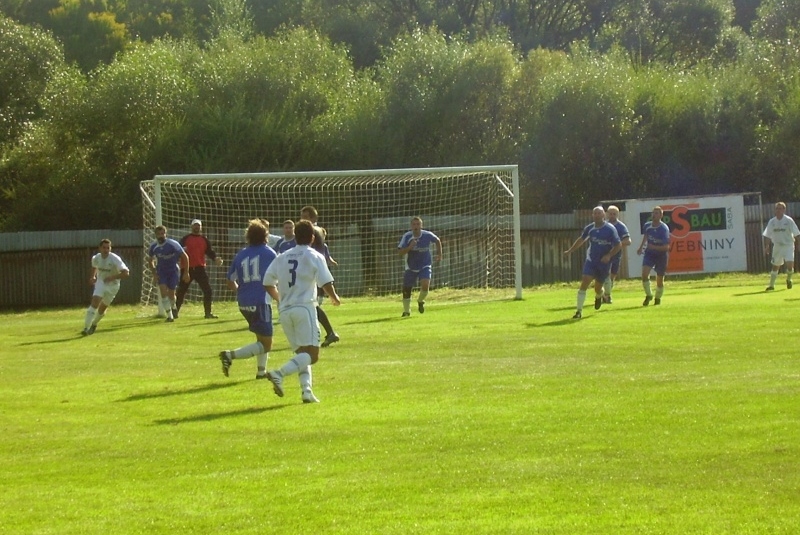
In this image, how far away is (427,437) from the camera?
1015 cm

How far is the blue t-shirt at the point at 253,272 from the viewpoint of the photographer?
14.2 meters

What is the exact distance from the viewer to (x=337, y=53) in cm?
4731

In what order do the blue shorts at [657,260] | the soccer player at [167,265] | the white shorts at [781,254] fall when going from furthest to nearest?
1. the white shorts at [781,254]
2. the soccer player at [167,265]
3. the blue shorts at [657,260]

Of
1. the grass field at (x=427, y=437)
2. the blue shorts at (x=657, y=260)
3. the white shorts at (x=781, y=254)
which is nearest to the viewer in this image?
the grass field at (x=427, y=437)

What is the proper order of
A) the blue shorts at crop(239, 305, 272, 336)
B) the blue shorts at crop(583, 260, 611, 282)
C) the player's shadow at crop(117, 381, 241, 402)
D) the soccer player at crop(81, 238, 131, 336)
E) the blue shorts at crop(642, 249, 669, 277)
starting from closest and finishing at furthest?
the player's shadow at crop(117, 381, 241, 402) < the blue shorts at crop(239, 305, 272, 336) < the blue shorts at crop(583, 260, 611, 282) < the soccer player at crop(81, 238, 131, 336) < the blue shorts at crop(642, 249, 669, 277)

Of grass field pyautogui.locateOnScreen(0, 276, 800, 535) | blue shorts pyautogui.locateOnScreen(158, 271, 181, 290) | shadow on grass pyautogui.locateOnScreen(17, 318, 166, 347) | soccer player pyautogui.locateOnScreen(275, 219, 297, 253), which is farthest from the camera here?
blue shorts pyautogui.locateOnScreen(158, 271, 181, 290)

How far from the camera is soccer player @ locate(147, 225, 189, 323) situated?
25.6 m

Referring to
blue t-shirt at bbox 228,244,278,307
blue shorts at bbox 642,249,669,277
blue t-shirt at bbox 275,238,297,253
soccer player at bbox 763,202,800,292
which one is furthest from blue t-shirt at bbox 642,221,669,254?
blue t-shirt at bbox 228,244,278,307

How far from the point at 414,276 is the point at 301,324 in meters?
12.0

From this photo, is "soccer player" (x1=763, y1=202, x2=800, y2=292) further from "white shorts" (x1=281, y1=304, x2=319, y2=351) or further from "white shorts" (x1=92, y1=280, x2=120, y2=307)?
"white shorts" (x1=281, y1=304, x2=319, y2=351)

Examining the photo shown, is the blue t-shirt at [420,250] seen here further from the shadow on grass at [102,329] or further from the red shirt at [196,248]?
the shadow on grass at [102,329]

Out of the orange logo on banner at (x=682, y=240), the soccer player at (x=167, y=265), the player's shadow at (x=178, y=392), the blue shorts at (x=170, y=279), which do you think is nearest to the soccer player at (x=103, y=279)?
the soccer player at (x=167, y=265)

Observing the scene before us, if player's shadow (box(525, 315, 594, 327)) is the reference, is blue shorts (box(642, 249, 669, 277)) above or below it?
above

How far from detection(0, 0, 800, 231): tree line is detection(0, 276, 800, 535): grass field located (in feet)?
76.9
